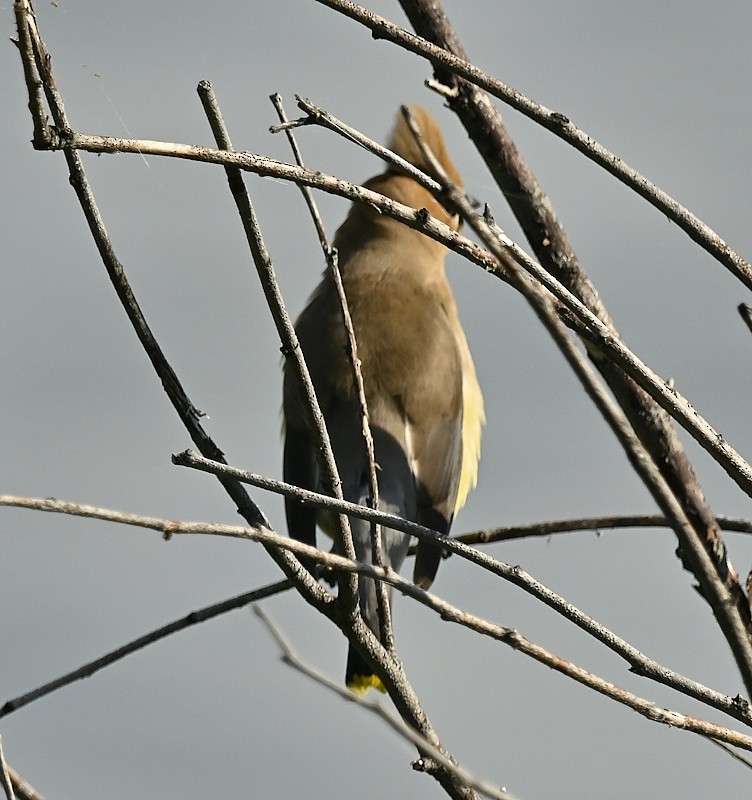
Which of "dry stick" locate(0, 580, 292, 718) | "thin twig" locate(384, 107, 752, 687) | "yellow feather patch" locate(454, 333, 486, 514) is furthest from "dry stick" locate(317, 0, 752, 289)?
"yellow feather patch" locate(454, 333, 486, 514)

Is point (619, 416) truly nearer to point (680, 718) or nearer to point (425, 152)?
point (425, 152)

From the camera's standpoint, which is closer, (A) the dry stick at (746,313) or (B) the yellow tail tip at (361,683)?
(A) the dry stick at (746,313)

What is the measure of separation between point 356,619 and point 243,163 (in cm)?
73

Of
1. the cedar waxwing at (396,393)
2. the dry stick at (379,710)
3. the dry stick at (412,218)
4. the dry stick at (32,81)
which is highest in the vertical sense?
the cedar waxwing at (396,393)

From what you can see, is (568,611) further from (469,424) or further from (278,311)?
(469,424)

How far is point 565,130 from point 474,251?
0.19 metres

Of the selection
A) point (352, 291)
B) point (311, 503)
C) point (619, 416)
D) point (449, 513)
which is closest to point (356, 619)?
point (311, 503)

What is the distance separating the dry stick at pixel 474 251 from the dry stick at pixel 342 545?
1.02ft

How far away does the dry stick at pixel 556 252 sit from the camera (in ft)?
6.20

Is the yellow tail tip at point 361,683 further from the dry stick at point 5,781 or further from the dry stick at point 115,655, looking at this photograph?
the dry stick at point 5,781

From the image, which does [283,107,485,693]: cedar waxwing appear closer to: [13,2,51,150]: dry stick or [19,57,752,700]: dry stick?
[19,57,752,700]: dry stick

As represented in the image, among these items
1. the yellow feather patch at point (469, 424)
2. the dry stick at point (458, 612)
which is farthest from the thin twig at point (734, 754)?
the yellow feather patch at point (469, 424)

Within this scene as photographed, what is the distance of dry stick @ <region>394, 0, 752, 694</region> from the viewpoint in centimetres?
189

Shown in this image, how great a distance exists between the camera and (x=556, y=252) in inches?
80.5
